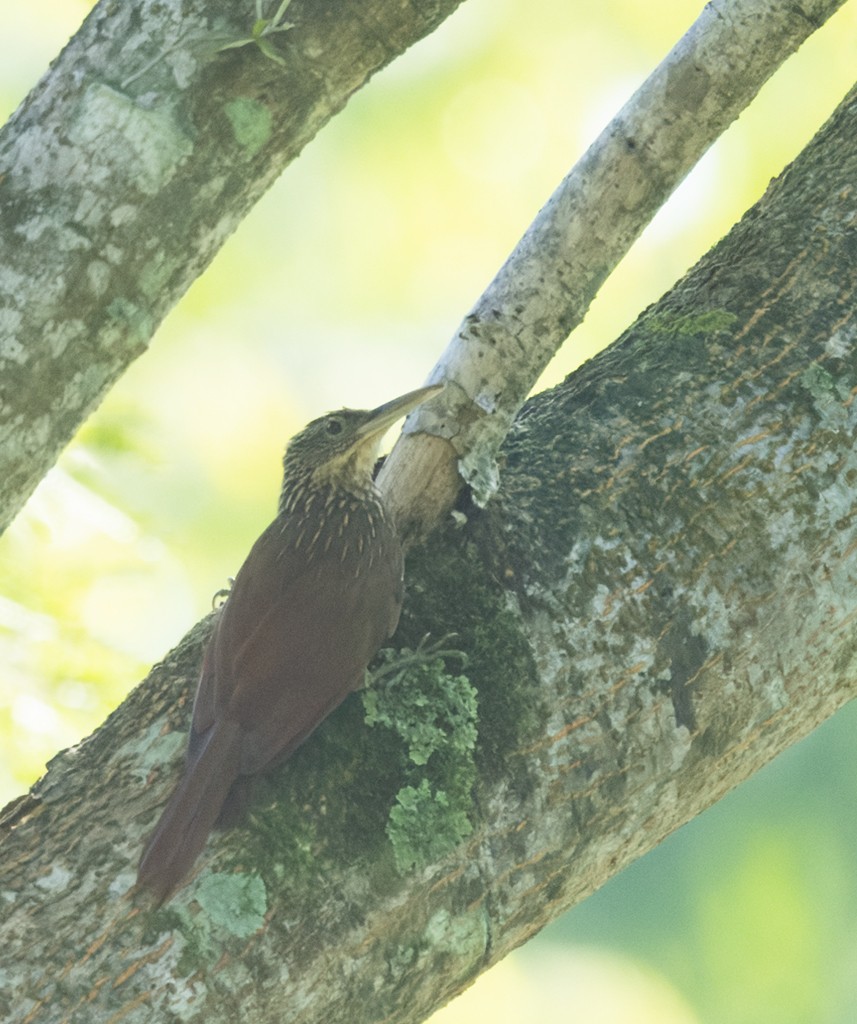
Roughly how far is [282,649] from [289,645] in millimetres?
20

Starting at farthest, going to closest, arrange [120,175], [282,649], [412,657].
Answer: [282,649] < [412,657] < [120,175]

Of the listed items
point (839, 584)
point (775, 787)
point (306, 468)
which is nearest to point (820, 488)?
point (839, 584)

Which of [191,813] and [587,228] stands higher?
[587,228]

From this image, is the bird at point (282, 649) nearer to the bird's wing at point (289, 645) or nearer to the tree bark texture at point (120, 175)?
the bird's wing at point (289, 645)

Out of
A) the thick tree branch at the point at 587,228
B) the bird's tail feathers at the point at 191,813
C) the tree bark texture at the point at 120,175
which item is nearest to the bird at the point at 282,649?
the bird's tail feathers at the point at 191,813

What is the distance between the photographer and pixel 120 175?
212 centimetres

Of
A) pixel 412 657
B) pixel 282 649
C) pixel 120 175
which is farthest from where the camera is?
pixel 282 649

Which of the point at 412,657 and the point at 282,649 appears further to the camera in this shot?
the point at 282,649

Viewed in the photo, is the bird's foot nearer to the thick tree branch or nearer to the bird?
the bird

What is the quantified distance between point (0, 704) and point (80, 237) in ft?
9.00

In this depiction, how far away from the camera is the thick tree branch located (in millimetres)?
2736

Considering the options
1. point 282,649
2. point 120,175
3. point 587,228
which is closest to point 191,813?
point 282,649

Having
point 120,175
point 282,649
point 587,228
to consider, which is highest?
point 120,175

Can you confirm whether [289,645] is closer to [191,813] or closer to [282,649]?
[282,649]
